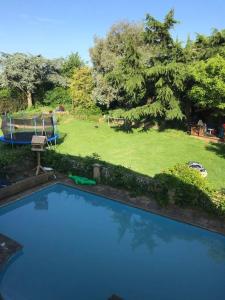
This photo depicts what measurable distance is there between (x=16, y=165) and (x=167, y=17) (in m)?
17.2

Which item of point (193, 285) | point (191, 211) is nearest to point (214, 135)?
point (191, 211)

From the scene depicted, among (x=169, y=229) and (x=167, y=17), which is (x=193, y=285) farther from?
(x=167, y=17)

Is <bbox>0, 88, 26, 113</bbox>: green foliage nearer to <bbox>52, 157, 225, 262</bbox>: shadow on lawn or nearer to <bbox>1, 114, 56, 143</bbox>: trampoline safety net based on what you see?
<bbox>1, 114, 56, 143</bbox>: trampoline safety net

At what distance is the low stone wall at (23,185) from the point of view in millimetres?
12798

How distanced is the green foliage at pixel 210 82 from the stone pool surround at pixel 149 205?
36.6 feet

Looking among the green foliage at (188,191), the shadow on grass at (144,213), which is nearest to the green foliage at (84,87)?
the shadow on grass at (144,213)

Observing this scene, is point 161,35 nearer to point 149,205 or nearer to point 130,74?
point 130,74

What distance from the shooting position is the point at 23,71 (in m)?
36.2

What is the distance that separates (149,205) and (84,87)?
24.8 metres

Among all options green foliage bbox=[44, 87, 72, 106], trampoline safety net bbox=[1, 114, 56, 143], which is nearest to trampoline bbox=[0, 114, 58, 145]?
trampoline safety net bbox=[1, 114, 56, 143]

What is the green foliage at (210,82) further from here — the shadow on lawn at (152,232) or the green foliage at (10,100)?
the green foliage at (10,100)

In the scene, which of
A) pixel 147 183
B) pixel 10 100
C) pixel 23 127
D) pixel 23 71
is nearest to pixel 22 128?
pixel 23 127

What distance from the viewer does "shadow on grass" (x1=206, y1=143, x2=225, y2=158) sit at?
2042 centimetres

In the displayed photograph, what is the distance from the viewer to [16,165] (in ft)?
51.5
